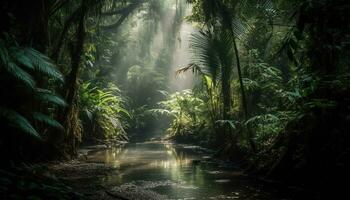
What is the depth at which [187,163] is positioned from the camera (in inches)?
365

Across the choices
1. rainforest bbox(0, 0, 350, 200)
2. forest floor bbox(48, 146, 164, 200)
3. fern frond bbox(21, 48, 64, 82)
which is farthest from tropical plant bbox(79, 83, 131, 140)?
fern frond bbox(21, 48, 64, 82)

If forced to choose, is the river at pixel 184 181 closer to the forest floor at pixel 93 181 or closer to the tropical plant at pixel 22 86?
the forest floor at pixel 93 181

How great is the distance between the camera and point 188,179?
7059 mm

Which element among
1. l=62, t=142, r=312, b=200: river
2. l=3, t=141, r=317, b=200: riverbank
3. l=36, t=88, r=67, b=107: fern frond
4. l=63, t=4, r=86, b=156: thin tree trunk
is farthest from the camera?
l=63, t=4, r=86, b=156: thin tree trunk

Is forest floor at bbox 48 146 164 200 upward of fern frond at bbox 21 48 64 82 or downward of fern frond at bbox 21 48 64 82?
downward

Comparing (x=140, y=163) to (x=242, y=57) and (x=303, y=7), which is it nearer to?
(x=242, y=57)

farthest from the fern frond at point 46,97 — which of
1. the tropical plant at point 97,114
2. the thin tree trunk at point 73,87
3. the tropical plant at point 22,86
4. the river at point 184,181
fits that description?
the tropical plant at point 97,114

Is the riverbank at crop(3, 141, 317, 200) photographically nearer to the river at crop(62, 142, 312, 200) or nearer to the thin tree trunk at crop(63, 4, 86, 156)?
the river at crop(62, 142, 312, 200)

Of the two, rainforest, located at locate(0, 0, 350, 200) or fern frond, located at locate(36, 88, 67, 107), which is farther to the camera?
fern frond, located at locate(36, 88, 67, 107)

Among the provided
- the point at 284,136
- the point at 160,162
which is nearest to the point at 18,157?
the point at 160,162

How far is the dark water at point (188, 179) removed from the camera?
228 inches

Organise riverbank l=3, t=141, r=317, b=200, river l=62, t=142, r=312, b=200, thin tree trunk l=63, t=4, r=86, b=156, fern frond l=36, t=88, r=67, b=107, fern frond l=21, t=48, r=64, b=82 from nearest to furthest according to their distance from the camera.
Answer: riverbank l=3, t=141, r=317, b=200 < river l=62, t=142, r=312, b=200 < fern frond l=21, t=48, r=64, b=82 < fern frond l=36, t=88, r=67, b=107 < thin tree trunk l=63, t=4, r=86, b=156

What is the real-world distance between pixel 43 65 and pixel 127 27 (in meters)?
20.5

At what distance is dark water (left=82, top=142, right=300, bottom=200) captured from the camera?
228 inches
